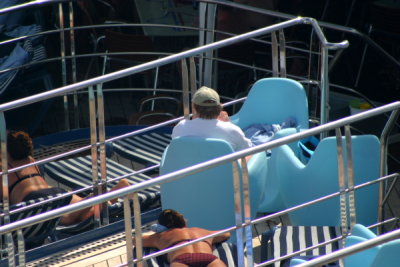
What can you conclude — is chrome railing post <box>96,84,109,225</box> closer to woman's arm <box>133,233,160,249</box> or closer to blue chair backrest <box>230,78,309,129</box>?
woman's arm <box>133,233,160,249</box>

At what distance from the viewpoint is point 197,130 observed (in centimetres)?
535

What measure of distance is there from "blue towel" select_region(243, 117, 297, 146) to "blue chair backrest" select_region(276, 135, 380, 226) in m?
0.50

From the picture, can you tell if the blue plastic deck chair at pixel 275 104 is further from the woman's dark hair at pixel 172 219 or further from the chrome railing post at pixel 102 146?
the woman's dark hair at pixel 172 219

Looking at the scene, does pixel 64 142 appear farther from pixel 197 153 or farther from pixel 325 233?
pixel 325 233

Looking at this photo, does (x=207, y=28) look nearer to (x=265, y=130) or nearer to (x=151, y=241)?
(x=265, y=130)

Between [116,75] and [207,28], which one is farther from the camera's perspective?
[207,28]

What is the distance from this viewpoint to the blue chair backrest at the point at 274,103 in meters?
6.21

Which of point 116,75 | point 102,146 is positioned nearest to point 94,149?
point 102,146

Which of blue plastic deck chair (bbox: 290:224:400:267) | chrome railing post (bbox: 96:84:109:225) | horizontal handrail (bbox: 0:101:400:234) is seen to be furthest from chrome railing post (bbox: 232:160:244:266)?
chrome railing post (bbox: 96:84:109:225)

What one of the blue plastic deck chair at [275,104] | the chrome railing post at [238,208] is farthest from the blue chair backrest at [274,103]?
the chrome railing post at [238,208]

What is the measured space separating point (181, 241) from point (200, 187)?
0.45 meters

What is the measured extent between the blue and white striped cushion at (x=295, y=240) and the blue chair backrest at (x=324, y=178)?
1.09 ft

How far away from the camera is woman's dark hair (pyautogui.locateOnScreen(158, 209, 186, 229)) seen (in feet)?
15.8

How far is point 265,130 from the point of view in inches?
243
